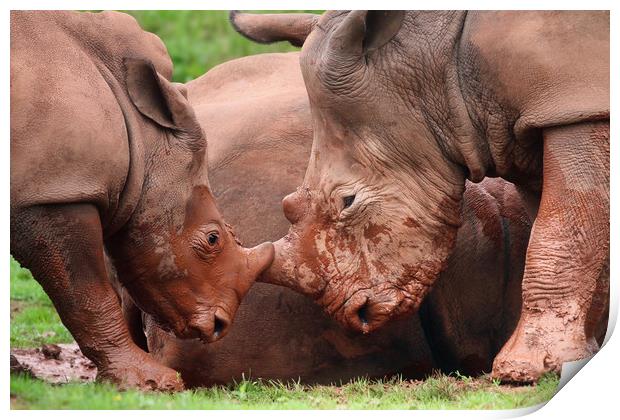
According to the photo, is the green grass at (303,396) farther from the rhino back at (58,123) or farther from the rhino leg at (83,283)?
the rhino back at (58,123)

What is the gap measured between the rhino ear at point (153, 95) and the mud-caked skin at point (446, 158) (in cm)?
69

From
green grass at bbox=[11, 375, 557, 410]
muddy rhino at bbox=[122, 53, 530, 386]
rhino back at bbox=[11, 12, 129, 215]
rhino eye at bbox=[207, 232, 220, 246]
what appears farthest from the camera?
muddy rhino at bbox=[122, 53, 530, 386]

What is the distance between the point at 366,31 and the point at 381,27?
8 cm

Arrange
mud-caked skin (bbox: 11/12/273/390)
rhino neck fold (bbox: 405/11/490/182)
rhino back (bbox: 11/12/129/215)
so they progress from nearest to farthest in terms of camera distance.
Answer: rhino back (bbox: 11/12/129/215)
mud-caked skin (bbox: 11/12/273/390)
rhino neck fold (bbox: 405/11/490/182)

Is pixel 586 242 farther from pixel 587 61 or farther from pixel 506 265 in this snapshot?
pixel 506 265

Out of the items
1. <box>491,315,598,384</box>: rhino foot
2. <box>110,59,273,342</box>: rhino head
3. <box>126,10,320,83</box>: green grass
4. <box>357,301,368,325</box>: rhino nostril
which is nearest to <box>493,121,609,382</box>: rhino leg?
<box>491,315,598,384</box>: rhino foot

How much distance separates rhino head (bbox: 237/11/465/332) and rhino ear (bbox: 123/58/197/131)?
68 cm

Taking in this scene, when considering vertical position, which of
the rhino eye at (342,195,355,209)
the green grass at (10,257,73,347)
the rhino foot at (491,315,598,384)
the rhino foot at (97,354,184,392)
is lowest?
the green grass at (10,257,73,347)

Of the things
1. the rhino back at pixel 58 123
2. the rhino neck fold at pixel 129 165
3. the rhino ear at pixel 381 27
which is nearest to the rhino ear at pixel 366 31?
the rhino ear at pixel 381 27

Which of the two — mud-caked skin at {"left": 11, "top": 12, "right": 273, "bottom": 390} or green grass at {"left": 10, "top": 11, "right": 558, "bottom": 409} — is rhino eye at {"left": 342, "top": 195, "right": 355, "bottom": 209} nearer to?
mud-caked skin at {"left": 11, "top": 12, "right": 273, "bottom": 390}

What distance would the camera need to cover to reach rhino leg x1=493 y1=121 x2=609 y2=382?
7734 millimetres

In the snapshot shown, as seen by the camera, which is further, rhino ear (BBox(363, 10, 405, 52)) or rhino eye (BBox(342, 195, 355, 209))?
rhino eye (BBox(342, 195, 355, 209))

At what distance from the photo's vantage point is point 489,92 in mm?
8062

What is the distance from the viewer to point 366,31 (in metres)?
8.27
